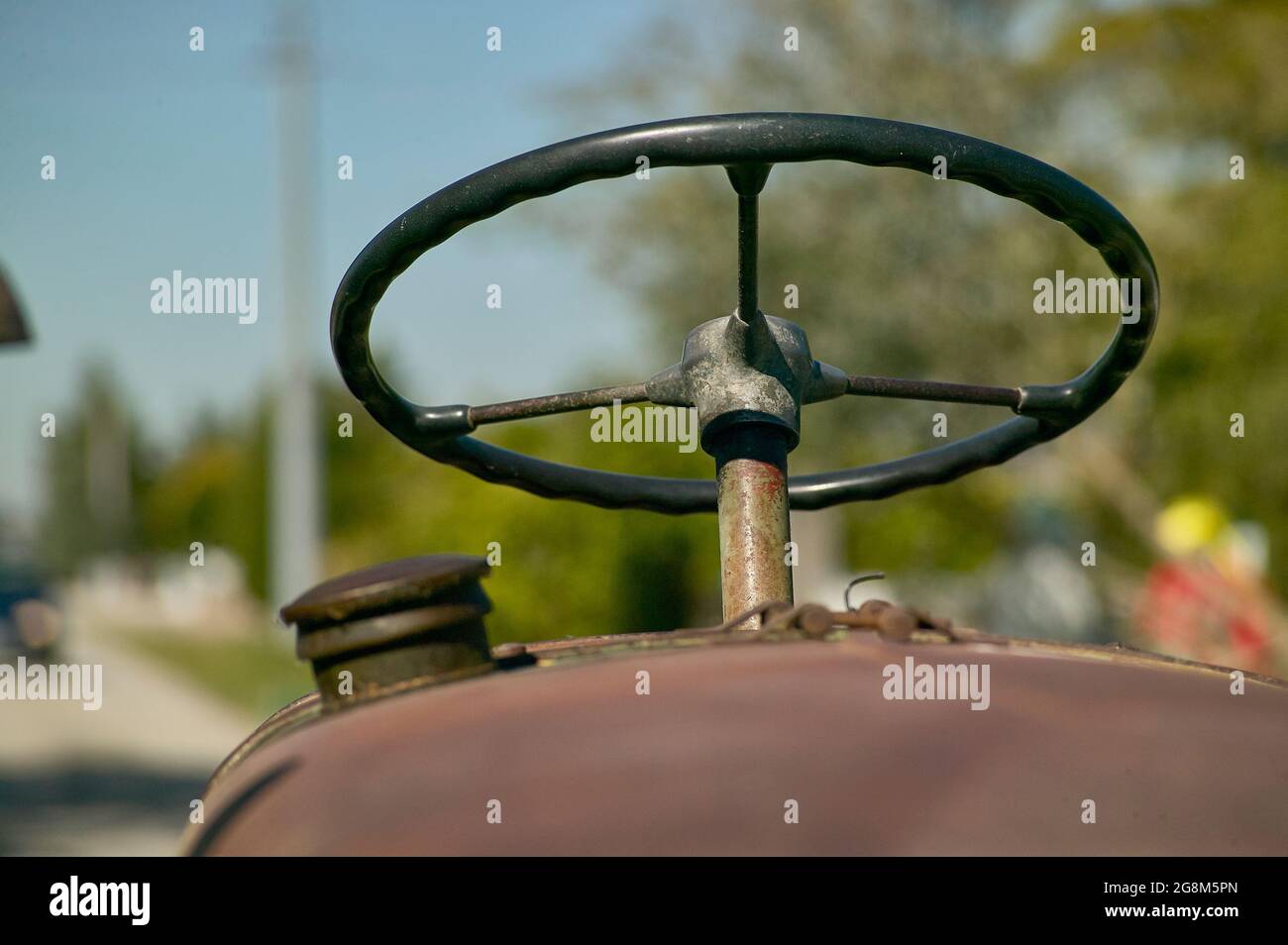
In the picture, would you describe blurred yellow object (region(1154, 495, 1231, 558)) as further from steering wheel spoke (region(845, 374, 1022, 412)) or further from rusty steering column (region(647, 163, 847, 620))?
rusty steering column (region(647, 163, 847, 620))

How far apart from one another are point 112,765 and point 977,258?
289 inches

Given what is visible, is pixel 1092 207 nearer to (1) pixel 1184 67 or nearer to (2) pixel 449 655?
(2) pixel 449 655

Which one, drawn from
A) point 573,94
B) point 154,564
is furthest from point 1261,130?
point 154,564

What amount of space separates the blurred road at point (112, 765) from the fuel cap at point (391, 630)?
527 cm

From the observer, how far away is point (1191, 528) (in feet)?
30.0

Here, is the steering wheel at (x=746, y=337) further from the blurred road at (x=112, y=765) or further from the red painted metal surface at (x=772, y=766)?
the blurred road at (x=112, y=765)

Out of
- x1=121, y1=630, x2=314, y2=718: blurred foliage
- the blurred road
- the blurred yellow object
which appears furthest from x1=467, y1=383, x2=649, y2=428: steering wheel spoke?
the blurred yellow object

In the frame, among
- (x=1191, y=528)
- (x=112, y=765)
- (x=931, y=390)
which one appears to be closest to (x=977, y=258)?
(x=1191, y=528)

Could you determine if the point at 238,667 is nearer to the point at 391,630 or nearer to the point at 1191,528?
the point at 1191,528

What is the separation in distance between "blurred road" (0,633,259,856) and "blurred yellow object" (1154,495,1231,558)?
6049mm

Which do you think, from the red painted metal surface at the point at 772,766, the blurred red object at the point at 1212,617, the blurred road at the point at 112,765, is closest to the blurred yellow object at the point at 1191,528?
the blurred red object at the point at 1212,617
